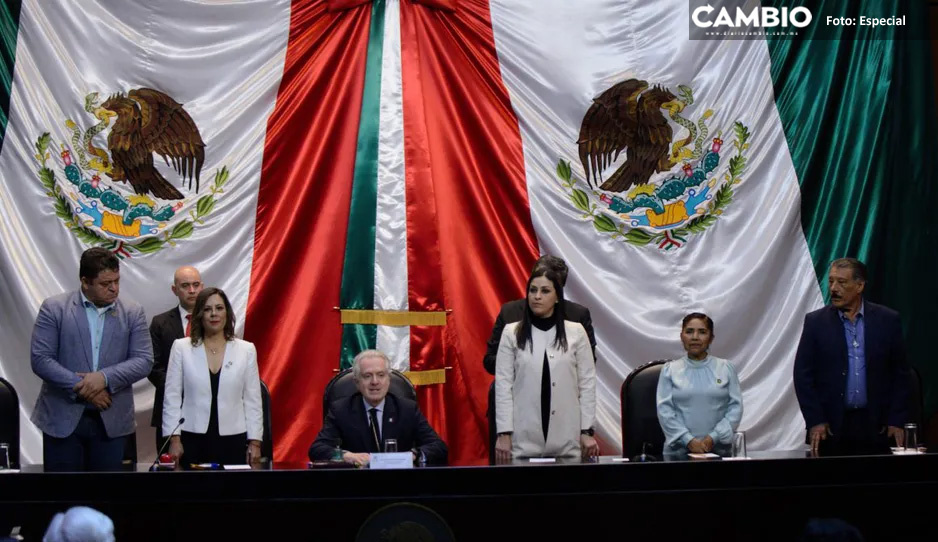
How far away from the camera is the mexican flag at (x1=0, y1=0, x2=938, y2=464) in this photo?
5.30 meters

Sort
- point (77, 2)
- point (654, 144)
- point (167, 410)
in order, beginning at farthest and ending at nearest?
1. point (654, 144)
2. point (77, 2)
3. point (167, 410)

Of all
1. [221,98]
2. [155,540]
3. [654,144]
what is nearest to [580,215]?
[654,144]

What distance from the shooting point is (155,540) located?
333cm

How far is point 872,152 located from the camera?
573 cm

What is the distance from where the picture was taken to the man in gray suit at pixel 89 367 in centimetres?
427

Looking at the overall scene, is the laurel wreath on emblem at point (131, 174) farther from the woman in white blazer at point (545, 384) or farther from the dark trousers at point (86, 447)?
the woman in white blazer at point (545, 384)

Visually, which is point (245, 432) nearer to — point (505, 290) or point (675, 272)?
point (505, 290)

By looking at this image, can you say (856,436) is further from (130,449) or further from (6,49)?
(6,49)

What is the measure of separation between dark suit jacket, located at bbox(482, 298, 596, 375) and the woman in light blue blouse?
16.9 inches

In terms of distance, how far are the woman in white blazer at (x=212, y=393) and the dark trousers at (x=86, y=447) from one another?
0.29 meters

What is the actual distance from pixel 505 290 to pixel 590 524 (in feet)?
6.91

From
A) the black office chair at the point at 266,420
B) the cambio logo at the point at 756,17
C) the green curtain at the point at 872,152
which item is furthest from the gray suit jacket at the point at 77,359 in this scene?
the green curtain at the point at 872,152

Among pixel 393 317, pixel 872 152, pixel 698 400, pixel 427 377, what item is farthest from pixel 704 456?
pixel 872 152

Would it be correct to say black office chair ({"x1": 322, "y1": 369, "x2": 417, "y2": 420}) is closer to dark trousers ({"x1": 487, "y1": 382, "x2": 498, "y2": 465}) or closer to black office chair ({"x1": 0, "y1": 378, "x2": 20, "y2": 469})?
dark trousers ({"x1": 487, "y1": 382, "x2": 498, "y2": 465})
